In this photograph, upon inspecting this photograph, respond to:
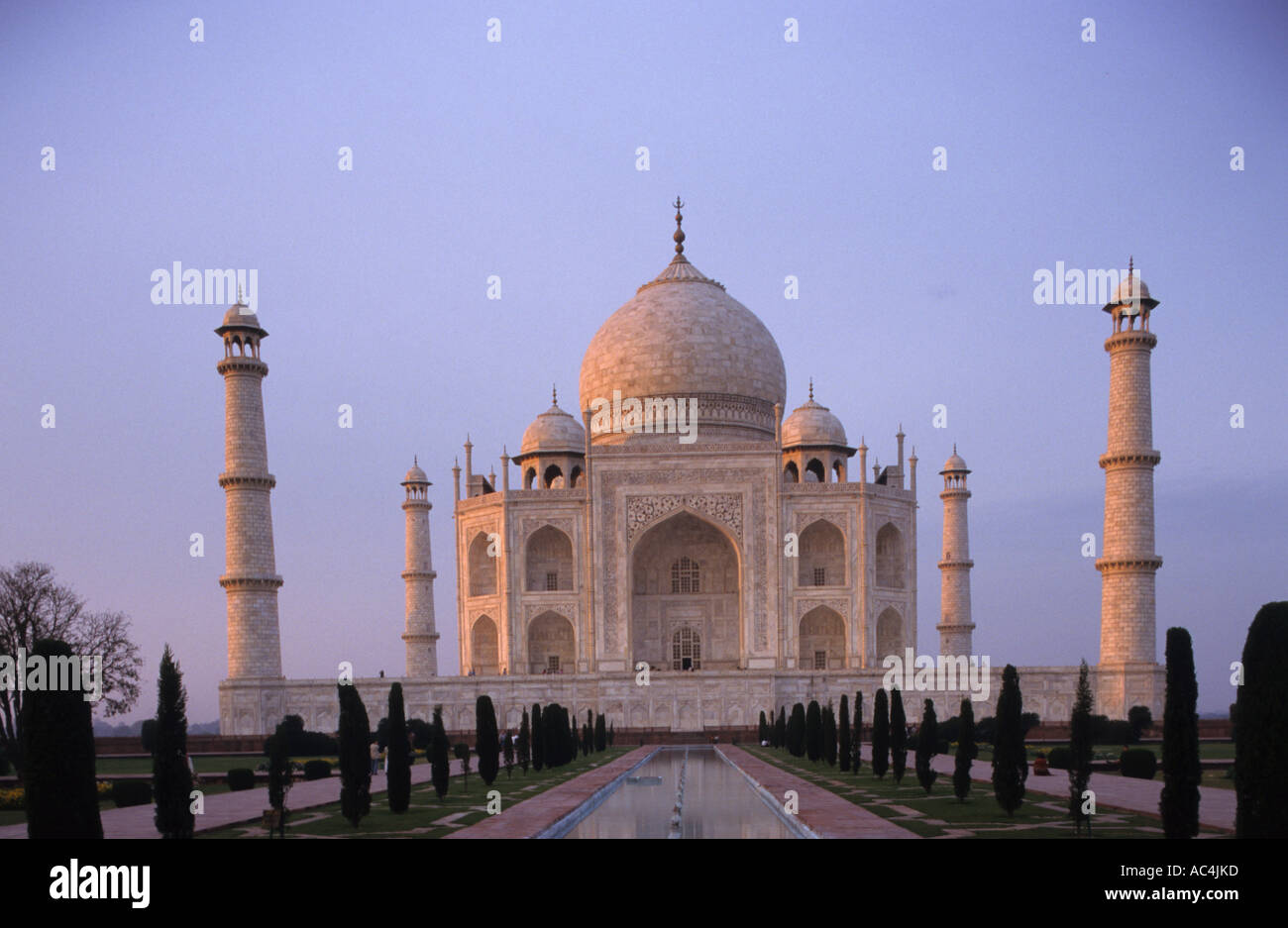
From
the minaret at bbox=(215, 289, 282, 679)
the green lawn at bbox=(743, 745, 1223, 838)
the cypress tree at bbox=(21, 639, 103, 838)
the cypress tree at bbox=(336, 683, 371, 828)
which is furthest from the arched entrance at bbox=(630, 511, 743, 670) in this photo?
the cypress tree at bbox=(21, 639, 103, 838)

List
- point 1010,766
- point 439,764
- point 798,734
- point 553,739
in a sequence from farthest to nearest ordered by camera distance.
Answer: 1. point 798,734
2. point 553,739
3. point 439,764
4. point 1010,766

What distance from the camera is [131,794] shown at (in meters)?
18.2

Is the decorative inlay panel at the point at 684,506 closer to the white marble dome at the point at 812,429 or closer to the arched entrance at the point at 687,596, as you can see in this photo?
the arched entrance at the point at 687,596

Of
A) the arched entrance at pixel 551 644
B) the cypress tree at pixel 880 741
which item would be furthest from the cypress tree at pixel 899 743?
the arched entrance at pixel 551 644

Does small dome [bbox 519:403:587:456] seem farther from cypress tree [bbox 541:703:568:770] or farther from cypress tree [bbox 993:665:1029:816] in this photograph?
cypress tree [bbox 993:665:1029:816]

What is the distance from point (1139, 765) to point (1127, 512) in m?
14.3

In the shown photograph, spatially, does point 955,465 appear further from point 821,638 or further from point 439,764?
point 439,764

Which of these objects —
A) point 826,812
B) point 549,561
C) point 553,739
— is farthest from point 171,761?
point 549,561

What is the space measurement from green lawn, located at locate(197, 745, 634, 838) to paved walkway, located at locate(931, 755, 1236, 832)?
232 inches

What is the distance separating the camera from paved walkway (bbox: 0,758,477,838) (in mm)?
13719

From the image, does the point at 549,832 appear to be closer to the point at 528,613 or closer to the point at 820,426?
the point at 528,613

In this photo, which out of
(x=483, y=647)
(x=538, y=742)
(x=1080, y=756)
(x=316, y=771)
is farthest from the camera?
(x=483, y=647)
